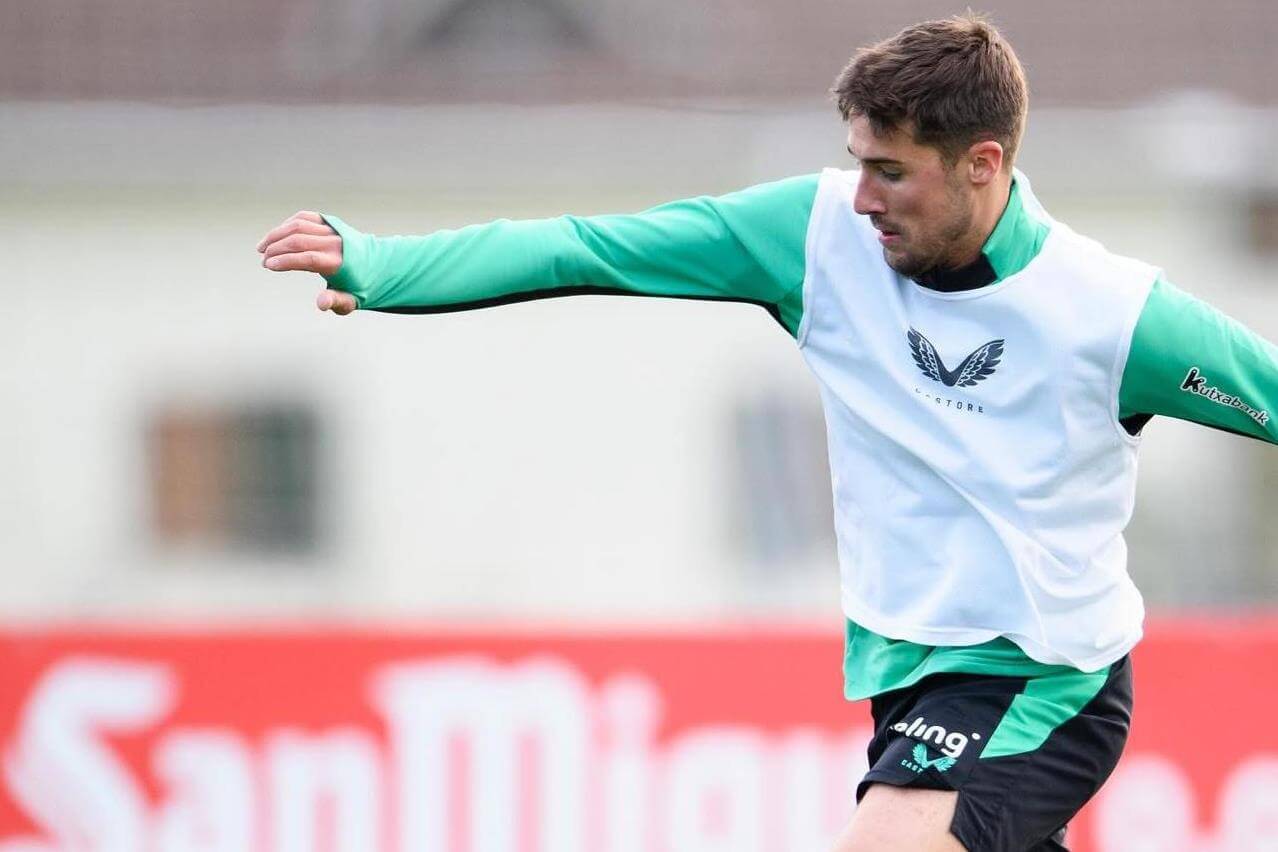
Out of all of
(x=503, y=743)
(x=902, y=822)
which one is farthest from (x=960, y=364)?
(x=503, y=743)

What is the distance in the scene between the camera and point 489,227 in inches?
148

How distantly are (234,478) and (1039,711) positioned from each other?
951cm

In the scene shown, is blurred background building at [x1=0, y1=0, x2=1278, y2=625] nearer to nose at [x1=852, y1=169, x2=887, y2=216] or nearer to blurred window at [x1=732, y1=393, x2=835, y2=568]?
blurred window at [x1=732, y1=393, x2=835, y2=568]

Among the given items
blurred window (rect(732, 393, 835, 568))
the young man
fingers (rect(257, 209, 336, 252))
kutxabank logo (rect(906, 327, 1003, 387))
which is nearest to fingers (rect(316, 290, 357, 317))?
the young man

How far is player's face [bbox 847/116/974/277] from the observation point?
11.8 feet

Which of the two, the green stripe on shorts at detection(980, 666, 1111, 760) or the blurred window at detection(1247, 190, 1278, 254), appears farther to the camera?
the blurred window at detection(1247, 190, 1278, 254)

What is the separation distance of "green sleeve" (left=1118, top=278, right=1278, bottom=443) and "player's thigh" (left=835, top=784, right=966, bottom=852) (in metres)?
0.82

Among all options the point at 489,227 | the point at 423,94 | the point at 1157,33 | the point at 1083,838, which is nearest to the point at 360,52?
the point at 423,94

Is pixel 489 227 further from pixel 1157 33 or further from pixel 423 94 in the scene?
pixel 1157 33

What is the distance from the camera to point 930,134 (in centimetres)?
358

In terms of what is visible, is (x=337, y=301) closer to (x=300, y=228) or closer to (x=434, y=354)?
(x=300, y=228)

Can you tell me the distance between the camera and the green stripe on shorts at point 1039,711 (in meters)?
3.67

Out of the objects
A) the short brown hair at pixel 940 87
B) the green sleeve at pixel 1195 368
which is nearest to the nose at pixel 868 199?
the short brown hair at pixel 940 87

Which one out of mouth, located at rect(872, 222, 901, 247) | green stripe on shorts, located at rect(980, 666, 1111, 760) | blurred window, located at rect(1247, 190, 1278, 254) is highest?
blurred window, located at rect(1247, 190, 1278, 254)
